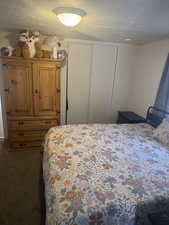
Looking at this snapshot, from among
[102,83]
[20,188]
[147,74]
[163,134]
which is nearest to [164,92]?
[147,74]

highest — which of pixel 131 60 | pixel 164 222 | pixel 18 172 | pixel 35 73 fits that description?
pixel 131 60

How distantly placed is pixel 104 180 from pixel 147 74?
2.71 metres

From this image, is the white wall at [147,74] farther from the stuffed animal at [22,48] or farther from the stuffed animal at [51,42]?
the stuffed animal at [22,48]

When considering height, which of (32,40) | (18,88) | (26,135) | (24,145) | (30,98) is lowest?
(24,145)

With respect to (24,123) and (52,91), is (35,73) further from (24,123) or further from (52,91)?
(24,123)

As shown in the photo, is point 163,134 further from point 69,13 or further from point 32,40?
point 32,40

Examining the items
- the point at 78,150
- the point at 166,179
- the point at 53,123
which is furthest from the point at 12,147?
the point at 166,179

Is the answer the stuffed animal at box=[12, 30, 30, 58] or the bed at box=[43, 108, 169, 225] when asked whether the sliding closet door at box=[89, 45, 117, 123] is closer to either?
the stuffed animal at box=[12, 30, 30, 58]

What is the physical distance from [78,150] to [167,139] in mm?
1250

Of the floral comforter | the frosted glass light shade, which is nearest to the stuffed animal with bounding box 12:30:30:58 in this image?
the frosted glass light shade

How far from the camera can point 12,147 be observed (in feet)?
10.1

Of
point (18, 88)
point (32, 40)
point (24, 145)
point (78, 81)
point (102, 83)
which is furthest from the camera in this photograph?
point (102, 83)

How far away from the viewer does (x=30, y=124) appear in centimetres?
304

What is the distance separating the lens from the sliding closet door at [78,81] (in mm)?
3484
